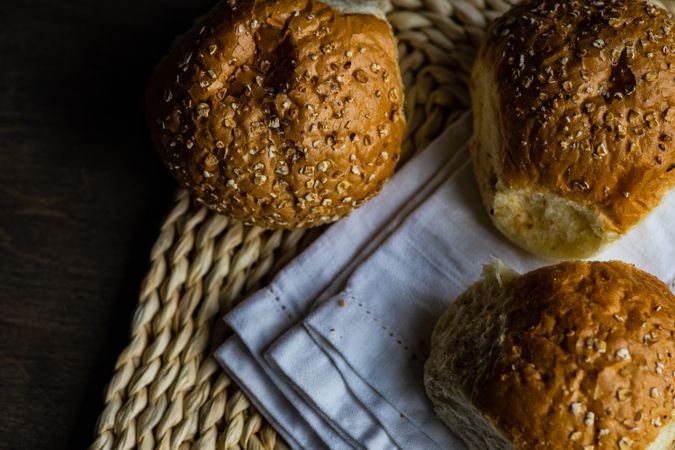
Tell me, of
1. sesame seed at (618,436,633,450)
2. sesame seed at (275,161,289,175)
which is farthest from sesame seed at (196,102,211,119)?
sesame seed at (618,436,633,450)

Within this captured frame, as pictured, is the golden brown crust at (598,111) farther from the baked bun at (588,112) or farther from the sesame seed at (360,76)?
the sesame seed at (360,76)

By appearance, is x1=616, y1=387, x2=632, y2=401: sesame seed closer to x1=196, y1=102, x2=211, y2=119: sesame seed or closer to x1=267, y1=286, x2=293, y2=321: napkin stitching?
x1=267, y1=286, x2=293, y2=321: napkin stitching

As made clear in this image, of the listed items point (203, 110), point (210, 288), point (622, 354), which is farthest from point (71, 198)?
point (622, 354)

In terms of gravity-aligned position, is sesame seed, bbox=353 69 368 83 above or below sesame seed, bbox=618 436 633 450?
above

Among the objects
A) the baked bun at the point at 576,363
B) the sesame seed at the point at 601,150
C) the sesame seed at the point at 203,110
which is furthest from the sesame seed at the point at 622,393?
the sesame seed at the point at 203,110

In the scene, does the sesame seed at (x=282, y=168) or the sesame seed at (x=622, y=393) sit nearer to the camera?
the sesame seed at (x=622, y=393)

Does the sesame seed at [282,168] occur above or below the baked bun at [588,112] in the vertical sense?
below
